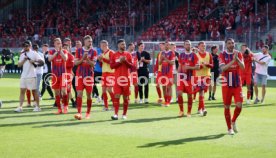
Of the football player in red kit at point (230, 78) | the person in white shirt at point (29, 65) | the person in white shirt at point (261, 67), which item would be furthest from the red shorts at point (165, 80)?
the football player in red kit at point (230, 78)

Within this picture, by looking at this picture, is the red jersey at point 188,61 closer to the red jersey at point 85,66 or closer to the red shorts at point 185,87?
the red shorts at point 185,87

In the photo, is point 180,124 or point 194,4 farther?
point 194,4

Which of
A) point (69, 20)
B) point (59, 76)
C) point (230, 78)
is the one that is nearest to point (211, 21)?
point (69, 20)

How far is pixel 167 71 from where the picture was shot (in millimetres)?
21500

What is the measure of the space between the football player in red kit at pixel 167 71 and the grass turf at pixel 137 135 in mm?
1719

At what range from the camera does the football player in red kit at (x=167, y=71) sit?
68.8 ft

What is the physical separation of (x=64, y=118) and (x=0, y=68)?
435 centimetres

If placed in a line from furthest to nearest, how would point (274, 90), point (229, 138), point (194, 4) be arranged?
1. point (194, 4)
2. point (274, 90)
3. point (229, 138)

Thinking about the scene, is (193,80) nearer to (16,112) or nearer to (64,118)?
(64,118)

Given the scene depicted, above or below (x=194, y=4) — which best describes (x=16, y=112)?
below

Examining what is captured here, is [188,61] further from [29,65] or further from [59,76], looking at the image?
[29,65]

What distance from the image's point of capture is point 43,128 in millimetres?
14969

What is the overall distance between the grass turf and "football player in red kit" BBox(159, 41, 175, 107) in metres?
1.72

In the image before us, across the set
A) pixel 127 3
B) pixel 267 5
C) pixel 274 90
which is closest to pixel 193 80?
pixel 274 90
